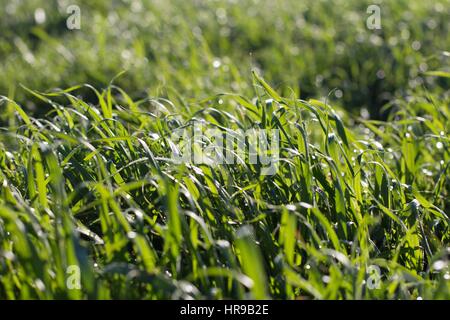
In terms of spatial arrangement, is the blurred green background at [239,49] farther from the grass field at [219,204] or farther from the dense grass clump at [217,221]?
the dense grass clump at [217,221]

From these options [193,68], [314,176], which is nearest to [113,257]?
[314,176]

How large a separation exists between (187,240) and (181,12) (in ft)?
14.4

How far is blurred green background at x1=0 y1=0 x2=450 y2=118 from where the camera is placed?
4609 mm

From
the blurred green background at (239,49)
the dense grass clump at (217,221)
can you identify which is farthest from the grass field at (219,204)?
the blurred green background at (239,49)

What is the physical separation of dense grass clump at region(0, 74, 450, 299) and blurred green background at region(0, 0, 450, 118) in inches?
60.4

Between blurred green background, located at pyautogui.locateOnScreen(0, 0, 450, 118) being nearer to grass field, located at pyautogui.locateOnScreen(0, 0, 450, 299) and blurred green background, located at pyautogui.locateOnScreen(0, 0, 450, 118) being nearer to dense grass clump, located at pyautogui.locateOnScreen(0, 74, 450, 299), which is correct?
grass field, located at pyautogui.locateOnScreen(0, 0, 450, 299)

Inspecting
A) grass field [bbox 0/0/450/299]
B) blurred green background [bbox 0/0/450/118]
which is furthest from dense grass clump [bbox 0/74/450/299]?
blurred green background [bbox 0/0/450/118]

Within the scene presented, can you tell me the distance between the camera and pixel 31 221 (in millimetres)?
1811

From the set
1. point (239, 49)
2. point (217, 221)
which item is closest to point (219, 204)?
point (217, 221)

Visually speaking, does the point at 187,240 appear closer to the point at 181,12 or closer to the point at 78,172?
the point at 78,172

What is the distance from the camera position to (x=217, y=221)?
83.2 inches

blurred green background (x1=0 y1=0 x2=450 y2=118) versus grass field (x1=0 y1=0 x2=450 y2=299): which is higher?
blurred green background (x1=0 y1=0 x2=450 y2=118)

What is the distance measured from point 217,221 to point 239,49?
134 inches

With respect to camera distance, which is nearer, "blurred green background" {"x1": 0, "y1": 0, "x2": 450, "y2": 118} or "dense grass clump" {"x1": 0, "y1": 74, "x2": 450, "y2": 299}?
"dense grass clump" {"x1": 0, "y1": 74, "x2": 450, "y2": 299}
